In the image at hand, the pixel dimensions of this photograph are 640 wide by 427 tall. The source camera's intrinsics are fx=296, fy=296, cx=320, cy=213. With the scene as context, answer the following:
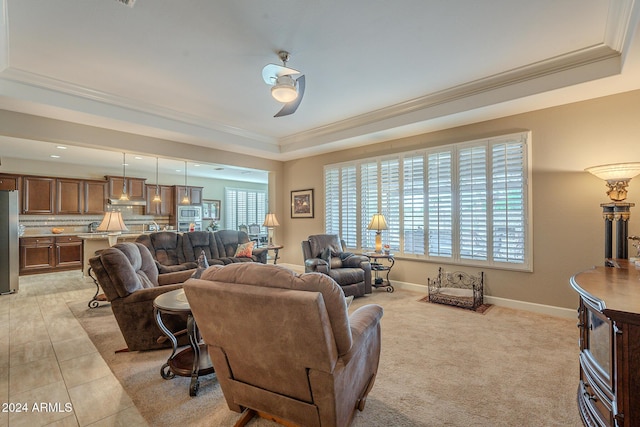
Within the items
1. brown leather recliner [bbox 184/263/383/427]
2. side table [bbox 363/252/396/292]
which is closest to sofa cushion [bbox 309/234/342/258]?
side table [bbox 363/252/396/292]

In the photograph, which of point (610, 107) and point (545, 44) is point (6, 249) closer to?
point (545, 44)

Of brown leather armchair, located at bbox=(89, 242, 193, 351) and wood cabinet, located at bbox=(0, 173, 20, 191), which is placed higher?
wood cabinet, located at bbox=(0, 173, 20, 191)

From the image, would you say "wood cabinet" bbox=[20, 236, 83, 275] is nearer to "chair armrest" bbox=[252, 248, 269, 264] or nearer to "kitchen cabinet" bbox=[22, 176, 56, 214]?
"kitchen cabinet" bbox=[22, 176, 56, 214]

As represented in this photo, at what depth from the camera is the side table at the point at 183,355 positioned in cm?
217

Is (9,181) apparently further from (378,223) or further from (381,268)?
(381,268)

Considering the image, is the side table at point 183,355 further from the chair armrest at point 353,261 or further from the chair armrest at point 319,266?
the chair armrest at point 353,261

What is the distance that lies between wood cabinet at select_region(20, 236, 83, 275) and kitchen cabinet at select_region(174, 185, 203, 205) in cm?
283

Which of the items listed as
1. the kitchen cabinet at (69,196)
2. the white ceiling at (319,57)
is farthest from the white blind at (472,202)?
the kitchen cabinet at (69,196)

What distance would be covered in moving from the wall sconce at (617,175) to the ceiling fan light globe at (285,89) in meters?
3.02

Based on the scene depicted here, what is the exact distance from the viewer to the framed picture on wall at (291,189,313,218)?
6.57 m

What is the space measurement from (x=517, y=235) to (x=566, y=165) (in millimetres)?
1026

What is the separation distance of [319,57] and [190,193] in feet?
26.3

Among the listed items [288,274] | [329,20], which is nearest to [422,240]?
[329,20]

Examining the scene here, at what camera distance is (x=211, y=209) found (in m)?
10.6
